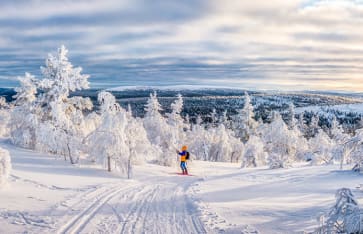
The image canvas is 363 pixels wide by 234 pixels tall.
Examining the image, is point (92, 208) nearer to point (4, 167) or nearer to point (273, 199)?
point (4, 167)

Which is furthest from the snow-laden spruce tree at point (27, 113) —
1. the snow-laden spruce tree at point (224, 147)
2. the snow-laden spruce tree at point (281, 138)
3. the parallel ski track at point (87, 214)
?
the snow-laden spruce tree at point (281, 138)

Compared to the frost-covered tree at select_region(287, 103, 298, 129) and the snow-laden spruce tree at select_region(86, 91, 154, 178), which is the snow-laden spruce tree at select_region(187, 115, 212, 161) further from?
the snow-laden spruce tree at select_region(86, 91, 154, 178)

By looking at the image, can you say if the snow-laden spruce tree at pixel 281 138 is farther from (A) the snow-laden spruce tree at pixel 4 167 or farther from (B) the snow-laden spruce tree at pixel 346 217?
(B) the snow-laden spruce tree at pixel 346 217

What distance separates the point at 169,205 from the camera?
37.6 ft

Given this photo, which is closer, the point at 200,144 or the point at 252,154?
the point at 252,154

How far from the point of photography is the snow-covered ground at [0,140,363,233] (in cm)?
884

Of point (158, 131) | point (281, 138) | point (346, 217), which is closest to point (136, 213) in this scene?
point (346, 217)

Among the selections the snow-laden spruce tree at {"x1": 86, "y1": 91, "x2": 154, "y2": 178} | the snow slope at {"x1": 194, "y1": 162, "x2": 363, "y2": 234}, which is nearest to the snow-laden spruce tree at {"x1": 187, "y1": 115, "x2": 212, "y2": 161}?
the snow-laden spruce tree at {"x1": 86, "y1": 91, "x2": 154, "y2": 178}

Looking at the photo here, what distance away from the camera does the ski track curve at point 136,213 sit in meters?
8.72

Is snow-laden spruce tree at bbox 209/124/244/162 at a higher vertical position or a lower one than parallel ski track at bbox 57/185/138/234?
lower

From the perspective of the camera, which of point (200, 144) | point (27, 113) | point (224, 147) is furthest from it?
point (200, 144)

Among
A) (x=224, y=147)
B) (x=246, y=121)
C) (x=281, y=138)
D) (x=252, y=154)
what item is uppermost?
(x=246, y=121)

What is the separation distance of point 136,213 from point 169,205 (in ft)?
5.19

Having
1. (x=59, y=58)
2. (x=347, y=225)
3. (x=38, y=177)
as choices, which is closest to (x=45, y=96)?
(x=59, y=58)
